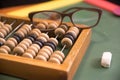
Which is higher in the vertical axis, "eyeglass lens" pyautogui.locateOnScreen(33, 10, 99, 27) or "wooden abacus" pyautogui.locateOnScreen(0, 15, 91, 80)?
"wooden abacus" pyautogui.locateOnScreen(0, 15, 91, 80)

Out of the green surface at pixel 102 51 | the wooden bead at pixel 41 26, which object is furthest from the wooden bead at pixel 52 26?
the green surface at pixel 102 51

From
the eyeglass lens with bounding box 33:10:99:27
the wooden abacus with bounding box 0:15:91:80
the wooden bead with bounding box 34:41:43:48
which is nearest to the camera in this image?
the wooden abacus with bounding box 0:15:91:80

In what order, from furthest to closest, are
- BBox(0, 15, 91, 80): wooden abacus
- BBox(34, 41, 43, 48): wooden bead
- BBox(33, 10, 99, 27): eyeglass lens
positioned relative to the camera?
BBox(33, 10, 99, 27): eyeglass lens, BBox(34, 41, 43, 48): wooden bead, BBox(0, 15, 91, 80): wooden abacus

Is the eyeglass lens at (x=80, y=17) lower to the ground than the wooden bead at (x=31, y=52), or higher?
lower

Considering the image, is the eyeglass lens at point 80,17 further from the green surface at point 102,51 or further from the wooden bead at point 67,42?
the wooden bead at point 67,42

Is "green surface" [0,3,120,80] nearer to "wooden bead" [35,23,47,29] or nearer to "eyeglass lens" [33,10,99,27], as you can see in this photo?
"eyeglass lens" [33,10,99,27]

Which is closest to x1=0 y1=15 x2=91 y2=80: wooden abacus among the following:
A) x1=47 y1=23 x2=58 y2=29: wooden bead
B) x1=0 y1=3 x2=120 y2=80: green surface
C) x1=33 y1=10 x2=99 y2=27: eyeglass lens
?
x1=0 y1=3 x2=120 y2=80: green surface

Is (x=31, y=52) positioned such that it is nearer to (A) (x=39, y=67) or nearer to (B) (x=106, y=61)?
(A) (x=39, y=67)

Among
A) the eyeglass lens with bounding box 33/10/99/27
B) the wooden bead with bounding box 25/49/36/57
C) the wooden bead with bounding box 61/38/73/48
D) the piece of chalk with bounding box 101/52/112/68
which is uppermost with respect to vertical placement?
the wooden bead with bounding box 25/49/36/57

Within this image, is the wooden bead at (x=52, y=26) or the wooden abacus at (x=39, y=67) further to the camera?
the wooden bead at (x=52, y=26)
